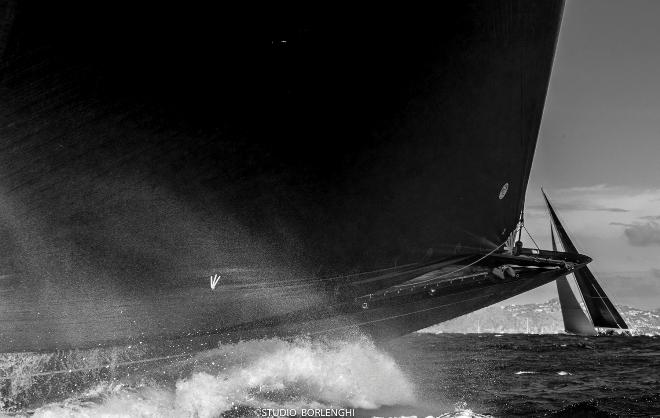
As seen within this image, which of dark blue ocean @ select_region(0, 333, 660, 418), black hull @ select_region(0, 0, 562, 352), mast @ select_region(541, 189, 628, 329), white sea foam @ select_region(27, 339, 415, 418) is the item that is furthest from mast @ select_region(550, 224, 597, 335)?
black hull @ select_region(0, 0, 562, 352)

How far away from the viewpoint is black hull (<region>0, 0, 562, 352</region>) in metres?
7.55

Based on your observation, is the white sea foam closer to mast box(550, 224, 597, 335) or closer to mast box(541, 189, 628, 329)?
mast box(541, 189, 628, 329)

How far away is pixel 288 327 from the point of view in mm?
12023

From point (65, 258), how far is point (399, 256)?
6165 millimetres

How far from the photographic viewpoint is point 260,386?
41.3 ft

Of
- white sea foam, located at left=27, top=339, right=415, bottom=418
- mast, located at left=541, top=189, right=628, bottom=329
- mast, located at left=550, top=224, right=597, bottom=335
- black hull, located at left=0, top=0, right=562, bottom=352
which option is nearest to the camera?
black hull, located at left=0, top=0, right=562, bottom=352

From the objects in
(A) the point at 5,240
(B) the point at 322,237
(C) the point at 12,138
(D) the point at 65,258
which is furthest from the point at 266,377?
(C) the point at 12,138

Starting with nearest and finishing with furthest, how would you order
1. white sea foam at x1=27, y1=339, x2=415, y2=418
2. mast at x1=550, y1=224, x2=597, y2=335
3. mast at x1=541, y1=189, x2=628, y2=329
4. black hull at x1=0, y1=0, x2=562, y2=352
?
black hull at x1=0, y1=0, x2=562, y2=352, white sea foam at x1=27, y1=339, x2=415, y2=418, mast at x1=541, y1=189, x2=628, y2=329, mast at x1=550, y1=224, x2=597, y2=335

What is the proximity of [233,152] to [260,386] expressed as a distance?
19.9 feet

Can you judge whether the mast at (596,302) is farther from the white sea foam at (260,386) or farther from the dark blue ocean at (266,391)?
the white sea foam at (260,386)

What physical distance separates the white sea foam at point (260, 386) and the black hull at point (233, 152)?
108cm

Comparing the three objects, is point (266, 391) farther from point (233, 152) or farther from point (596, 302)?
point (596, 302)

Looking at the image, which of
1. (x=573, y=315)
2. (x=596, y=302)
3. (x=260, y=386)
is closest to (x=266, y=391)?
(x=260, y=386)

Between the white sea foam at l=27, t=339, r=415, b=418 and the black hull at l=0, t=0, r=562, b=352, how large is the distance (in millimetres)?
1084
